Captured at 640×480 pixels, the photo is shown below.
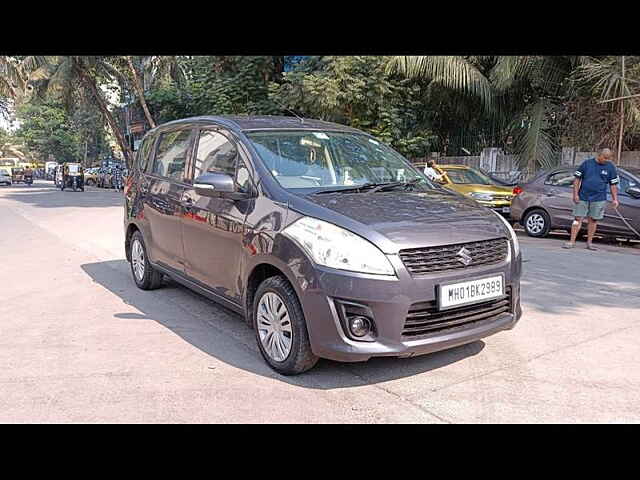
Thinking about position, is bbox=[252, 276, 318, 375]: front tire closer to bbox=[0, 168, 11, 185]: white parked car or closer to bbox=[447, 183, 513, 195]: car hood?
bbox=[447, 183, 513, 195]: car hood

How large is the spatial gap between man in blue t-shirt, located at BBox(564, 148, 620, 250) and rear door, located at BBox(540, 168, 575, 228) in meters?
1.46

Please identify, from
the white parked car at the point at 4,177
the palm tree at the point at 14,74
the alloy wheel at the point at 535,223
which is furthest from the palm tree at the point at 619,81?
the white parked car at the point at 4,177

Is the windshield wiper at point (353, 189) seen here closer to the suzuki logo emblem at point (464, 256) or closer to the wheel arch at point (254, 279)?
the wheel arch at point (254, 279)

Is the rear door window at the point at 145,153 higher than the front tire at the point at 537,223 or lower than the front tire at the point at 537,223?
higher

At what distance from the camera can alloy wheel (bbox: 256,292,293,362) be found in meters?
3.67

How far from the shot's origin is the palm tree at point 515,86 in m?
14.7

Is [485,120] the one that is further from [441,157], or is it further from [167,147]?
[167,147]

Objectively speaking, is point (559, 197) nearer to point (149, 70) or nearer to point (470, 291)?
point (470, 291)

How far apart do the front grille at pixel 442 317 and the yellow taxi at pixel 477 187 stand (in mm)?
8232

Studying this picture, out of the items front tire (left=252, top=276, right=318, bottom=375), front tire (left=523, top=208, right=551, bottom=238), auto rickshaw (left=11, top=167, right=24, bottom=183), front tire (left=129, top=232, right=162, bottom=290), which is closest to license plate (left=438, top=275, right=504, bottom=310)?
front tire (left=252, top=276, right=318, bottom=375)
